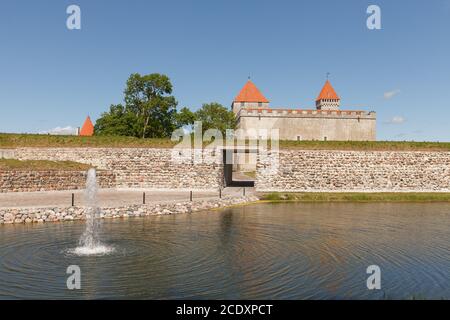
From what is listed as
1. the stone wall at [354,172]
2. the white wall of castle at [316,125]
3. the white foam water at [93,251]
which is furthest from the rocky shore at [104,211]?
the white wall of castle at [316,125]

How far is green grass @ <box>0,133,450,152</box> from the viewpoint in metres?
36.5

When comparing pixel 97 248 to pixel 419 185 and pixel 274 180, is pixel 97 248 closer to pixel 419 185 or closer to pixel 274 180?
pixel 274 180

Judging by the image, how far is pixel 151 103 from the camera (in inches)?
2373

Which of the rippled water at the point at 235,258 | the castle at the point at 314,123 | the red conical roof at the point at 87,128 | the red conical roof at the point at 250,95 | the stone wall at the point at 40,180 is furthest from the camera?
the red conical roof at the point at 250,95

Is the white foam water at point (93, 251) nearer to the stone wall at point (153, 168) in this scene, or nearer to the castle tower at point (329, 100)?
the stone wall at point (153, 168)

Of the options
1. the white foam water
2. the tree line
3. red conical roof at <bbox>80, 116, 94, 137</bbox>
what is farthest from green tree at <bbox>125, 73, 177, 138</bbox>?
the white foam water

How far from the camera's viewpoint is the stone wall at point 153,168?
116ft

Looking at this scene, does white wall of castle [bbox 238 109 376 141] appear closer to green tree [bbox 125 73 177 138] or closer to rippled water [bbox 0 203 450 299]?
green tree [bbox 125 73 177 138]

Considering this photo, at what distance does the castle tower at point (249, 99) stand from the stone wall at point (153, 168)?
44.8 metres

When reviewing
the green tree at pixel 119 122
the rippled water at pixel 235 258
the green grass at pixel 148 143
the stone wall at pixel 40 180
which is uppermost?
the green tree at pixel 119 122

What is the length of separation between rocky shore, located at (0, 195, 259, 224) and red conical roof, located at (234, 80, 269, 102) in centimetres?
5586

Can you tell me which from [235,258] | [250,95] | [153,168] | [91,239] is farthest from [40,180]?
[250,95]
